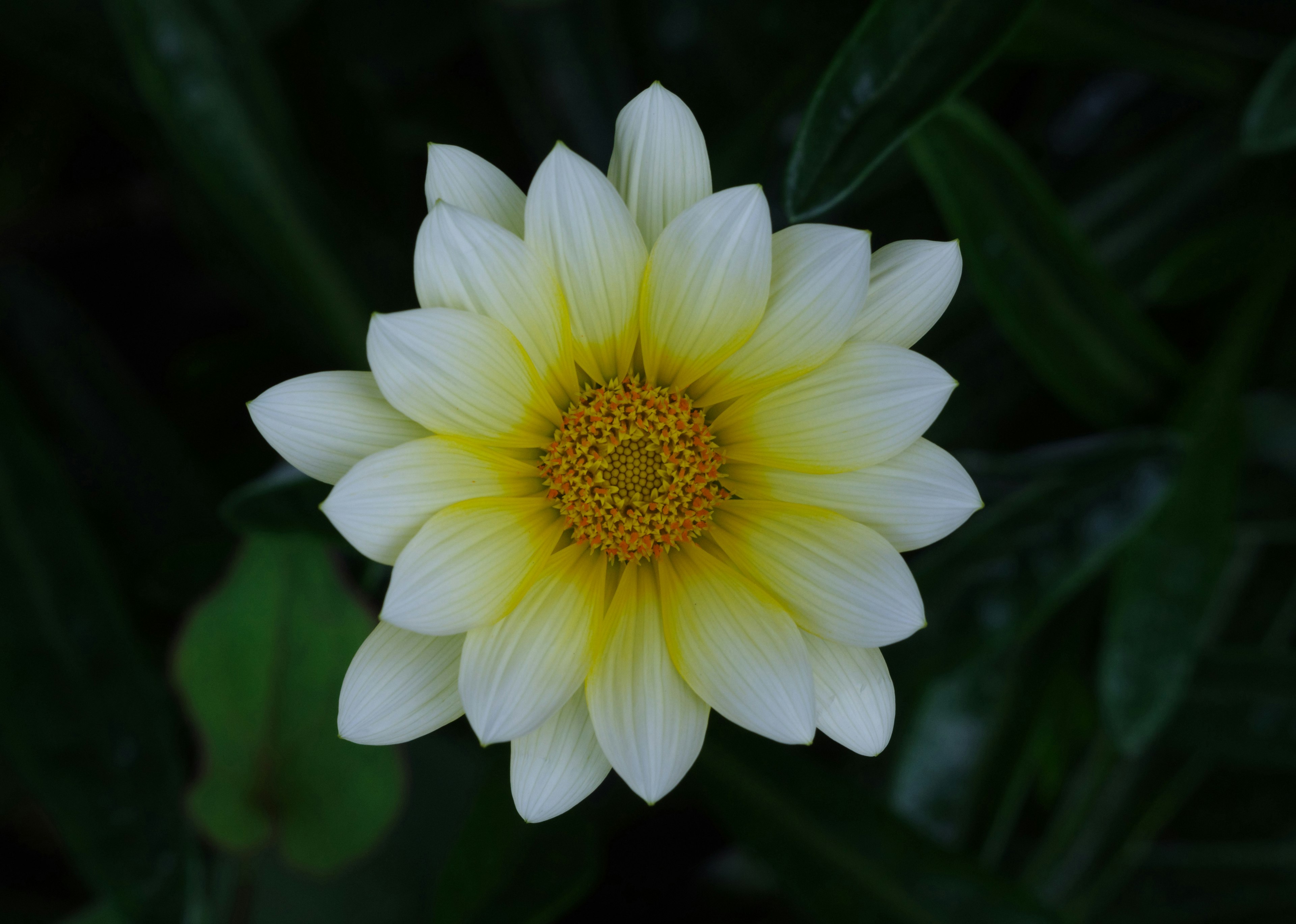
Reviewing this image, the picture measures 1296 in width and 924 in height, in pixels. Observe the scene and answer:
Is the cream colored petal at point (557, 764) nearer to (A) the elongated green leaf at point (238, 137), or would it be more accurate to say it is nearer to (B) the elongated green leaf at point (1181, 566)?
(A) the elongated green leaf at point (238, 137)

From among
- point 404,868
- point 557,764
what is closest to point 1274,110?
point 557,764

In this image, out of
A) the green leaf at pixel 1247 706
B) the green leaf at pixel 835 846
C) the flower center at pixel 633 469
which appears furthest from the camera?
the green leaf at pixel 1247 706

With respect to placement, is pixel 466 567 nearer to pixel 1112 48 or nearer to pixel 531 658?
pixel 531 658

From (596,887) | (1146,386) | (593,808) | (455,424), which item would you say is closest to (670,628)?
(455,424)

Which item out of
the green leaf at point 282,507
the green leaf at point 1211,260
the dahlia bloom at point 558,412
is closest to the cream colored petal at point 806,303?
the dahlia bloom at point 558,412

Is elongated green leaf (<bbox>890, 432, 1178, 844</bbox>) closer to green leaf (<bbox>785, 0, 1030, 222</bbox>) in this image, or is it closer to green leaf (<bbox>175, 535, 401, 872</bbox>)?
green leaf (<bbox>785, 0, 1030, 222</bbox>)

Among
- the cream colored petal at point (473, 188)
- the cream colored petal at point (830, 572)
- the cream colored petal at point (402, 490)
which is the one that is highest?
the cream colored petal at point (473, 188)

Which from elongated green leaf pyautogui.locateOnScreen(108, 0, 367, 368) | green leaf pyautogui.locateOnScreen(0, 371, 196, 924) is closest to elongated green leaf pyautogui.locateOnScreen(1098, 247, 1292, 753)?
elongated green leaf pyautogui.locateOnScreen(108, 0, 367, 368)

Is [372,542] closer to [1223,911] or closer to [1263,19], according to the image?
[1263,19]
